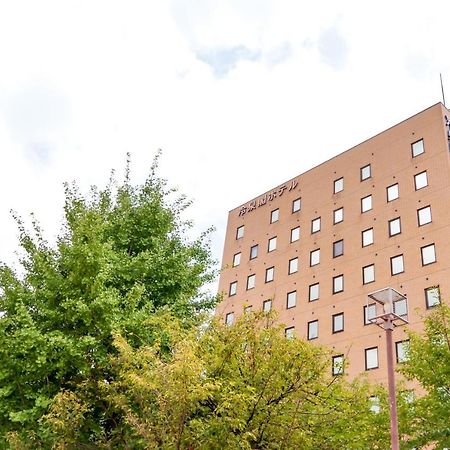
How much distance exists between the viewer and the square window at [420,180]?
30.8 meters

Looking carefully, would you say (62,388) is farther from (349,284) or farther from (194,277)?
(349,284)

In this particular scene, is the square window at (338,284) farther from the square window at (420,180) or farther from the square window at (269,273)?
the square window at (420,180)

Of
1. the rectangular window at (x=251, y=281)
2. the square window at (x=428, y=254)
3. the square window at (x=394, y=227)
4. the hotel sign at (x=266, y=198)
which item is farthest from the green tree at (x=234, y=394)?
the hotel sign at (x=266, y=198)

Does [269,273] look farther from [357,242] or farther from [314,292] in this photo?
[357,242]

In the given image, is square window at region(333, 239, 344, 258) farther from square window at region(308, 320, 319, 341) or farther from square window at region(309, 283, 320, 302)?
square window at region(308, 320, 319, 341)

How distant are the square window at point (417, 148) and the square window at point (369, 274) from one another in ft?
23.5

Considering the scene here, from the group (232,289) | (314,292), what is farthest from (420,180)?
(232,289)

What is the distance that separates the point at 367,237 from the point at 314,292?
15.7 feet

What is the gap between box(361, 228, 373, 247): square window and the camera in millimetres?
32309

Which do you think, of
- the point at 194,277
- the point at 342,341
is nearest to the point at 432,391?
the point at 194,277

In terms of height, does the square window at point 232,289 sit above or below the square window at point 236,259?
below

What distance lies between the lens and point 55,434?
1201cm

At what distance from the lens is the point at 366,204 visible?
3375 cm

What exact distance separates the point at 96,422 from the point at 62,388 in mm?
1245
